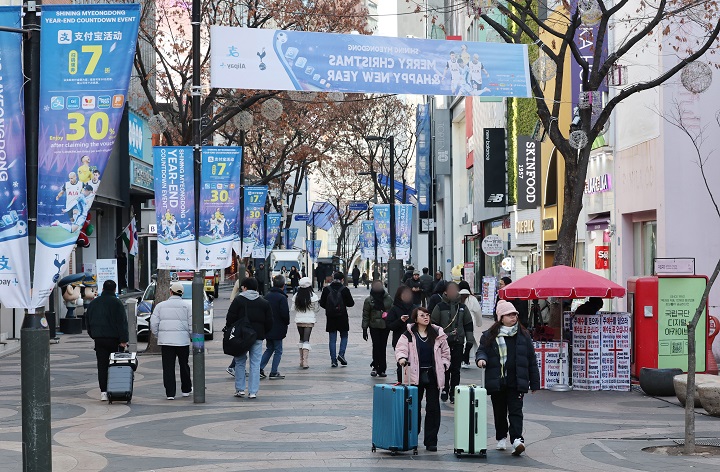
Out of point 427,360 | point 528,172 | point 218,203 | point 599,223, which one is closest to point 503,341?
point 427,360

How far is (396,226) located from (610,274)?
1756cm

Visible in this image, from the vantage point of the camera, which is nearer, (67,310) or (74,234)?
(74,234)

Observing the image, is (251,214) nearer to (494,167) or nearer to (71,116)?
(494,167)

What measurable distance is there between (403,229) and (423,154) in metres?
26.1

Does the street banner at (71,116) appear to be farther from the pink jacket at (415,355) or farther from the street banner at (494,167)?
the street banner at (494,167)

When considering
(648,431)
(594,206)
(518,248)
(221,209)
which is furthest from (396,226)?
(648,431)

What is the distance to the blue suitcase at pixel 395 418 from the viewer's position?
39.7ft

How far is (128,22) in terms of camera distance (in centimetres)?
842

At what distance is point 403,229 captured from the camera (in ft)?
152

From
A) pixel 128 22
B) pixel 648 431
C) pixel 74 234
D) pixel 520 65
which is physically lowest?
pixel 648 431

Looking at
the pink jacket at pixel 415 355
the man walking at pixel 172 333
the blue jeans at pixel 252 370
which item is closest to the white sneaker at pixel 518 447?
the pink jacket at pixel 415 355

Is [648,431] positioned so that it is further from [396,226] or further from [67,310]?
[396,226]

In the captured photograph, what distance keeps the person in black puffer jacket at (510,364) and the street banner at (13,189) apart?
5524 millimetres

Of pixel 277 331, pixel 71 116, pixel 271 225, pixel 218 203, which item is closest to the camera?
pixel 71 116
